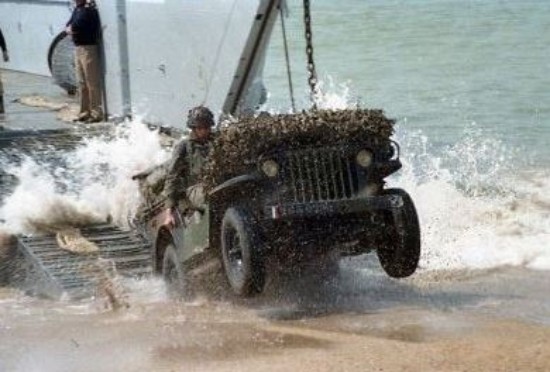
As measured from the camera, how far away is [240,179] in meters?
7.98

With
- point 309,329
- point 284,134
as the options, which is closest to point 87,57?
point 284,134

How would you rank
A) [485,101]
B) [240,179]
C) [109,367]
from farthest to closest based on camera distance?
[485,101]
[240,179]
[109,367]

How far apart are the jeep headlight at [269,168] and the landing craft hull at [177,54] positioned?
4.55 m

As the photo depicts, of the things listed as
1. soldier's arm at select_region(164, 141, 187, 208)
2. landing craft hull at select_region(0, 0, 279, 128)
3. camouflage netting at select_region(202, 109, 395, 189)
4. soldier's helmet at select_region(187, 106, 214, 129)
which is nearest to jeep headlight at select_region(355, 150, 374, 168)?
camouflage netting at select_region(202, 109, 395, 189)

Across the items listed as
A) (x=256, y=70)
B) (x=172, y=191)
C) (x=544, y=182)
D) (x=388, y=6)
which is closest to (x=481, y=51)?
(x=388, y=6)

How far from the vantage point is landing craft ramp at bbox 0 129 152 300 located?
9.91 m

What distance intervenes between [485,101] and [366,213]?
14957 mm

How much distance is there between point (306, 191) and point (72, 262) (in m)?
3.36

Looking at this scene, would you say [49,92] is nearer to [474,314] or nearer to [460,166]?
[460,166]

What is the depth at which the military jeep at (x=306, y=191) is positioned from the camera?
8.01m

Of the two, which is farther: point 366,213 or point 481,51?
point 481,51

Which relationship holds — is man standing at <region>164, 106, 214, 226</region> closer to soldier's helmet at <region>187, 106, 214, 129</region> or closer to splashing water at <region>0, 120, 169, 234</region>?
soldier's helmet at <region>187, 106, 214, 129</region>

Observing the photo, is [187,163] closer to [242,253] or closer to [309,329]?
[242,253]

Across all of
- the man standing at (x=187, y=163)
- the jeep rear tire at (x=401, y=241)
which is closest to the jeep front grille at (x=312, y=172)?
the jeep rear tire at (x=401, y=241)
